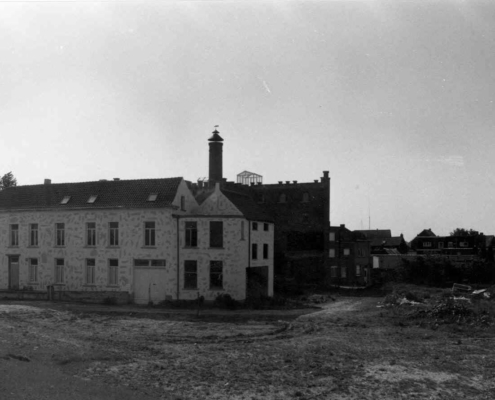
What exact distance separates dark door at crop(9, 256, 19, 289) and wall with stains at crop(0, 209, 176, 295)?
13.9 inches

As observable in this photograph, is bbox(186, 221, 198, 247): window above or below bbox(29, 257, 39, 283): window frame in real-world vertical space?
above

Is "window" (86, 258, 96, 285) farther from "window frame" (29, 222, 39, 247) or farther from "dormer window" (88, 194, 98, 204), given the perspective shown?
"window frame" (29, 222, 39, 247)

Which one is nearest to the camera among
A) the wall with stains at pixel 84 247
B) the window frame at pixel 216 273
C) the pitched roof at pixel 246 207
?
the window frame at pixel 216 273

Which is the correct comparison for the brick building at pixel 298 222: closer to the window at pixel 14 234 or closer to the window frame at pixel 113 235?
the window frame at pixel 113 235

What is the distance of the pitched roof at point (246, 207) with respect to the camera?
1505 inches

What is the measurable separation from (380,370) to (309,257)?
4368 cm

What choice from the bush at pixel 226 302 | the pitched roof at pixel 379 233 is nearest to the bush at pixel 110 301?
the bush at pixel 226 302

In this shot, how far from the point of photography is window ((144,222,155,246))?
37.6 m

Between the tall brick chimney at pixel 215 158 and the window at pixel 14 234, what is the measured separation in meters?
15.6

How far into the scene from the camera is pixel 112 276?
38.2 metres

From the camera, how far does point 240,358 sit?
19469 millimetres

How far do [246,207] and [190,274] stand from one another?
663cm

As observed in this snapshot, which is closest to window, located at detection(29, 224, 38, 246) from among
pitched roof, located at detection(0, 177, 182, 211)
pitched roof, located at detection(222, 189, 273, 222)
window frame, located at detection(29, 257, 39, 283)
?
window frame, located at detection(29, 257, 39, 283)

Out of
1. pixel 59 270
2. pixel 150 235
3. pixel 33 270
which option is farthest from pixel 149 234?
pixel 33 270
